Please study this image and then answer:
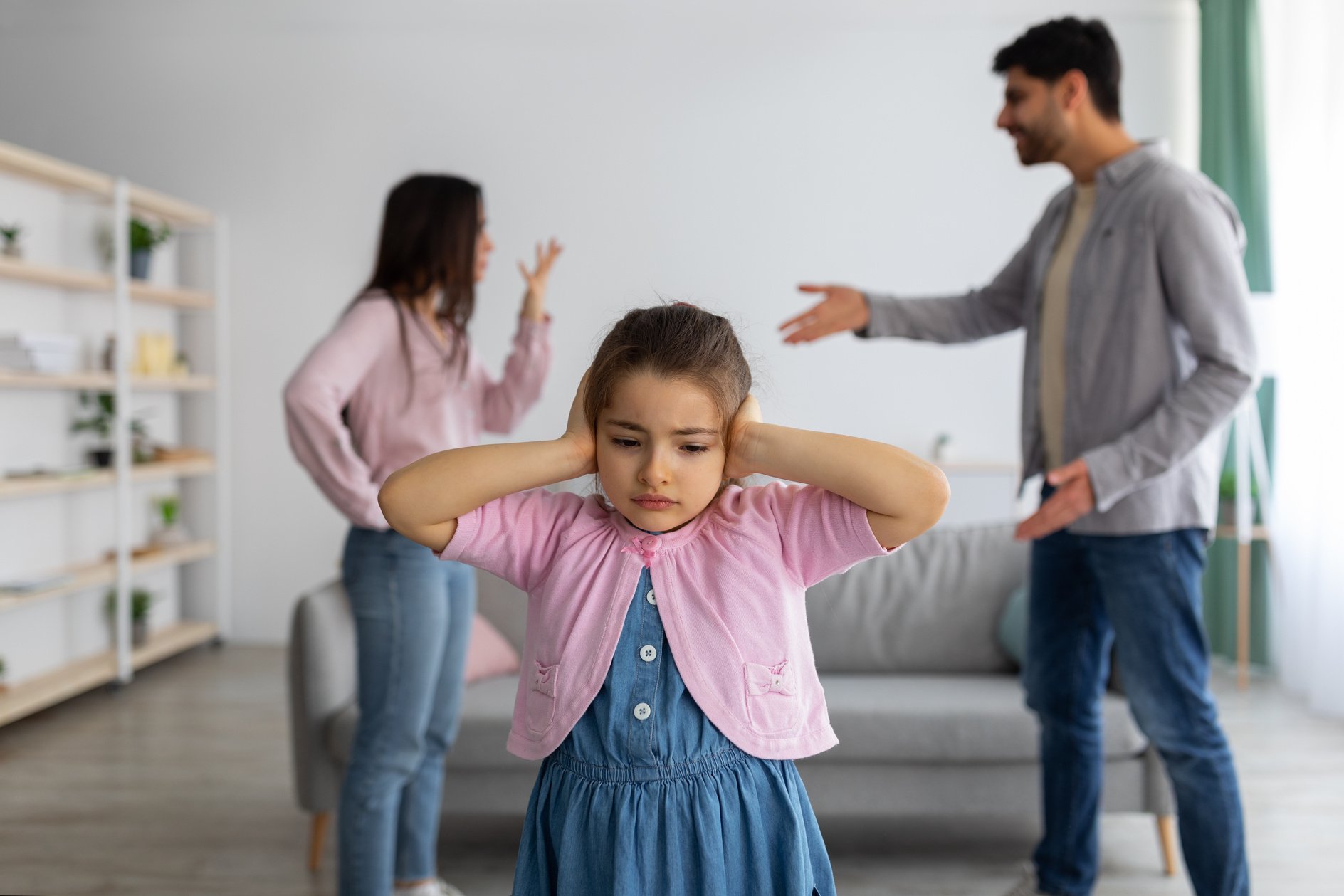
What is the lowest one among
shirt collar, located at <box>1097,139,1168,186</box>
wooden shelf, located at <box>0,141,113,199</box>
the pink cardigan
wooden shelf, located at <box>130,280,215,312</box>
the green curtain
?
the pink cardigan

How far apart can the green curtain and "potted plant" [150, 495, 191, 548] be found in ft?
15.3

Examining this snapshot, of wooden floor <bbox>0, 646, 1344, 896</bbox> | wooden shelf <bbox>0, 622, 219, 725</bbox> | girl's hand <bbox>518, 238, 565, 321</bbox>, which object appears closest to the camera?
girl's hand <bbox>518, 238, 565, 321</bbox>

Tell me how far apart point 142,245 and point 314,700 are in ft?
8.86

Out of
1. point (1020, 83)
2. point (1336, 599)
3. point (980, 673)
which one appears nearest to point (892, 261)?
point (1336, 599)

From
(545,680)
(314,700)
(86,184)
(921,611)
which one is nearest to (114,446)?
(86,184)

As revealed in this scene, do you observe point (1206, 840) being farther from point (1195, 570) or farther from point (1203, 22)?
point (1203, 22)

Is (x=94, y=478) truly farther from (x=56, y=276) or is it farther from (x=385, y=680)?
(x=385, y=680)

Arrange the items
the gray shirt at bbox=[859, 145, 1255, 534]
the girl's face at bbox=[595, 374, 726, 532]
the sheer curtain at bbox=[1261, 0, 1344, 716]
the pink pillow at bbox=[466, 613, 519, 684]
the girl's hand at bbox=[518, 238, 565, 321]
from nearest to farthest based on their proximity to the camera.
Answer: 1. the girl's face at bbox=[595, 374, 726, 532]
2. the gray shirt at bbox=[859, 145, 1255, 534]
3. the girl's hand at bbox=[518, 238, 565, 321]
4. the pink pillow at bbox=[466, 613, 519, 684]
5. the sheer curtain at bbox=[1261, 0, 1344, 716]

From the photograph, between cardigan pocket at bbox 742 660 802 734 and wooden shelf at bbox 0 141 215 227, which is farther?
wooden shelf at bbox 0 141 215 227

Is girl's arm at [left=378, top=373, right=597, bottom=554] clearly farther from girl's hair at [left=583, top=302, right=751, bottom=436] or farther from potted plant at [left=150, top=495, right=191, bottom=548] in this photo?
potted plant at [left=150, top=495, right=191, bottom=548]

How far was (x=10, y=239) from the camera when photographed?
371cm

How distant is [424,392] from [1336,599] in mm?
3378

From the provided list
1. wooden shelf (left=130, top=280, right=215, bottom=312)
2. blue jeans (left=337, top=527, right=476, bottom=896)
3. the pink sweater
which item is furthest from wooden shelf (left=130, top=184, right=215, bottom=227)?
blue jeans (left=337, top=527, right=476, bottom=896)

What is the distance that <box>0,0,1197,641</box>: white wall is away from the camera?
16.3 feet
